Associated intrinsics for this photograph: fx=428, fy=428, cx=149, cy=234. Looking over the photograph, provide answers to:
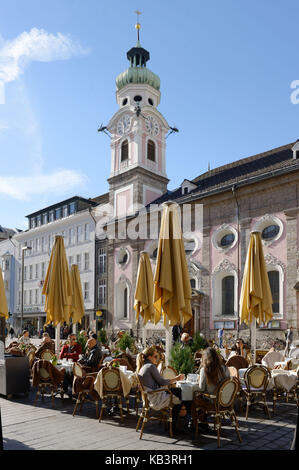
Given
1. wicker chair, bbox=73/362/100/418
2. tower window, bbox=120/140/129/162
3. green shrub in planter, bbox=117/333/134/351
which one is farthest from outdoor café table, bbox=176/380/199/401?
tower window, bbox=120/140/129/162

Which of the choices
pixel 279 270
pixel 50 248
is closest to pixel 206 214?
pixel 279 270

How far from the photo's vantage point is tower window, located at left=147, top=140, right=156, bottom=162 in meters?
35.8

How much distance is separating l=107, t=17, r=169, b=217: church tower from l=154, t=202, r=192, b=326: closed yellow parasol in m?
24.6

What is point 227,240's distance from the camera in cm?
2552

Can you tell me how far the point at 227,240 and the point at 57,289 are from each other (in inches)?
581

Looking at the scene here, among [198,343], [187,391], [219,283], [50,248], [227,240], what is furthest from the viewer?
[50,248]

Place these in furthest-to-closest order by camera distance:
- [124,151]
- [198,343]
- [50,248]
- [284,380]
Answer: [50,248]
[124,151]
[198,343]
[284,380]

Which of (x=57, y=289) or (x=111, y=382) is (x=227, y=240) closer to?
(x=57, y=289)

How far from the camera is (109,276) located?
33875 mm

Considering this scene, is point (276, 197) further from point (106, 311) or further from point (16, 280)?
point (16, 280)

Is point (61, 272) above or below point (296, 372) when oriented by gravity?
above
